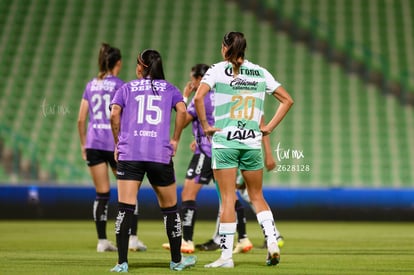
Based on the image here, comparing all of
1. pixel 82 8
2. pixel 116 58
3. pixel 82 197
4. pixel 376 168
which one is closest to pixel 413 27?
pixel 376 168

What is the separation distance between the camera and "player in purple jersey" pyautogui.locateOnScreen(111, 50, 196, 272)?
8.27 metres

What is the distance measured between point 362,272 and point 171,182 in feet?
6.44

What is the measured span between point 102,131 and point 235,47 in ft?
10.3

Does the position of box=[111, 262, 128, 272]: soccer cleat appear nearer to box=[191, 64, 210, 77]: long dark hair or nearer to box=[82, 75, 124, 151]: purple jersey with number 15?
box=[82, 75, 124, 151]: purple jersey with number 15

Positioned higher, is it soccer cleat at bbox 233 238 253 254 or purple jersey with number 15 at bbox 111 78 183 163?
purple jersey with number 15 at bbox 111 78 183 163

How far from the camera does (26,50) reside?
76.8 feet

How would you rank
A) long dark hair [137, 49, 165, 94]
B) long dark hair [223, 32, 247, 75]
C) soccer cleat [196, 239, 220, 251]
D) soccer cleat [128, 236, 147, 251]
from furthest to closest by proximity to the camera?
1. soccer cleat [196, 239, 220, 251]
2. soccer cleat [128, 236, 147, 251]
3. long dark hair [223, 32, 247, 75]
4. long dark hair [137, 49, 165, 94]

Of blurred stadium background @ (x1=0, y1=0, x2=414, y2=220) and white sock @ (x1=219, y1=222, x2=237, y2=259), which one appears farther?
blurred stadium background @ (x1=0, y1=0, x2=414, y2=220)

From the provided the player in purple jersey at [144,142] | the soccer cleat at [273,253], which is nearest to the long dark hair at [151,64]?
the player in purple jersey at [144,142]

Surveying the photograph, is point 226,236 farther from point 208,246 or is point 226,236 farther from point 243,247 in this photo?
point 208,246

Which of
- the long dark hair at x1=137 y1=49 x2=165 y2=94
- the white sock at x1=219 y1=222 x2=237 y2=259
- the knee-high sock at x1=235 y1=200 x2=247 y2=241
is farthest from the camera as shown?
the knee-high sock at x1=235 y1=200 x2=247 y2=241

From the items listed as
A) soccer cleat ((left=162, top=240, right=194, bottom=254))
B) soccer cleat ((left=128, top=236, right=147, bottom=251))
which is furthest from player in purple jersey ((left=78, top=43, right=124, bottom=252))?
soccer cleat ((left=162, top=240, right=194, bottom=254))

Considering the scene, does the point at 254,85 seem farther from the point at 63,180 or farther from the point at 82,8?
the point at 82,8

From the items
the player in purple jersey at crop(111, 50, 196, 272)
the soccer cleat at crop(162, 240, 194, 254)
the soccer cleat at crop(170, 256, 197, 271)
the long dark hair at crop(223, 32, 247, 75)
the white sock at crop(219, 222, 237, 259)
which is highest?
the long dark hair at crop(223, 32, 247, 75)
